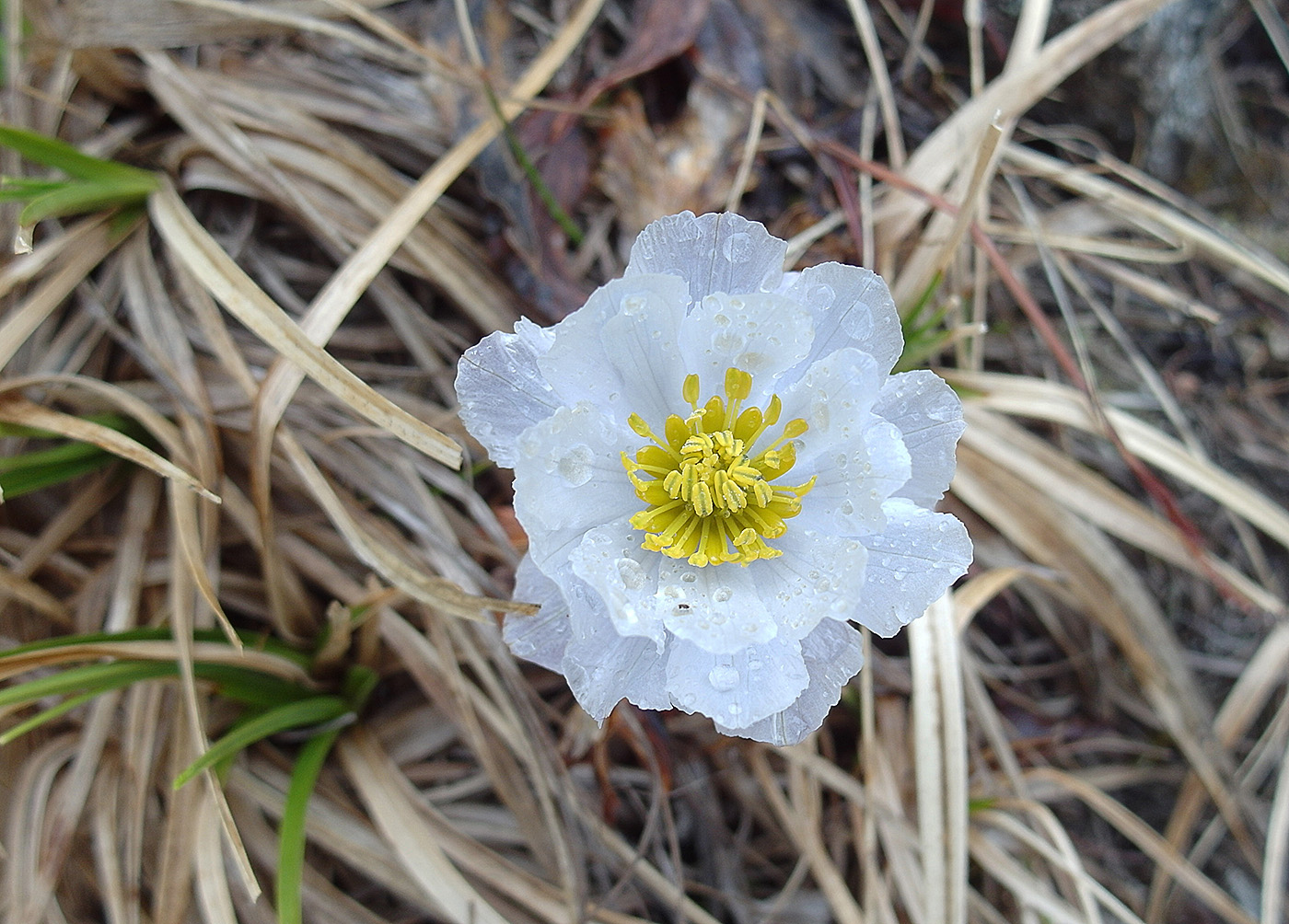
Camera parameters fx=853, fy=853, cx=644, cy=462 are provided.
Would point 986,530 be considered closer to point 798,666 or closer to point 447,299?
point 798,666

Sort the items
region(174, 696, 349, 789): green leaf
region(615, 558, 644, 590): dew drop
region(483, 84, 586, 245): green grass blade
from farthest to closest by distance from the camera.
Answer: region(483, 84, 586, 245): green grass blade < region(174, 696, 349, 789): green leaf < region(615, 558, 644, 590): dew drop

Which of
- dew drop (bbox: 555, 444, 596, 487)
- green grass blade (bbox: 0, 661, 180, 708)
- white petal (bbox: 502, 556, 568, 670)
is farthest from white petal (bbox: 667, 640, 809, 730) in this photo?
green grass blade (bbox: 0, 661, 180, 708)

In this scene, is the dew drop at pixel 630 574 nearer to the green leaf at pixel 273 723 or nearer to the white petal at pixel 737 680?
the white petal at pixel 737 680

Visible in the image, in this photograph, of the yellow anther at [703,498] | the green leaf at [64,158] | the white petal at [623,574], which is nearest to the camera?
the white petal at [623,574]

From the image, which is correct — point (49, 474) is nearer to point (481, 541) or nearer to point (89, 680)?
point (89, 680)

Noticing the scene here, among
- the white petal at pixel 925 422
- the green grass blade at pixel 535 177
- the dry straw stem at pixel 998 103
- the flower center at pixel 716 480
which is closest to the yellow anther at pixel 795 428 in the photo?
the flower center at pixel 716 480

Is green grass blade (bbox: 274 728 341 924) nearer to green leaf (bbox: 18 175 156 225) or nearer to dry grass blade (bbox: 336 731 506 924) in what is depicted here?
dry grass blade (bbox: 336 731 506 924)

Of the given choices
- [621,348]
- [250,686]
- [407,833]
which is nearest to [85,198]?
[250,686]
